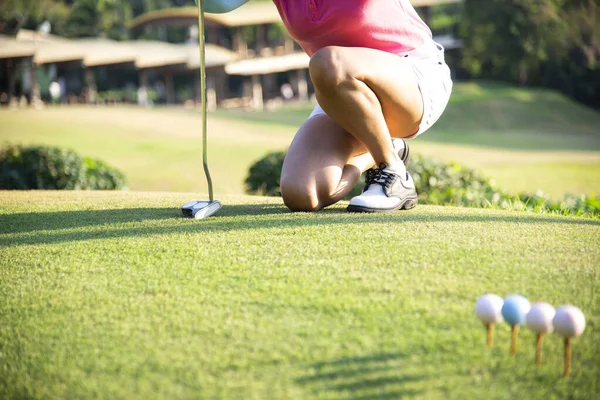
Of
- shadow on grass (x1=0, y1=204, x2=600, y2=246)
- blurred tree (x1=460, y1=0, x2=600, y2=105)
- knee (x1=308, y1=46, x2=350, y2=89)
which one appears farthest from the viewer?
blurred tree (x1=460, y1=0, x2=600, y2=105)

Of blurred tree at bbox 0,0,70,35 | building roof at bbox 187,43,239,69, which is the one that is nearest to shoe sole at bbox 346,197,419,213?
building roof at bbox 187,43,239,69

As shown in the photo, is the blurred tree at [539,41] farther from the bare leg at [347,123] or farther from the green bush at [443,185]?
the bare leg at [347,123]

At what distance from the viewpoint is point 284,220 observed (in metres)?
3.20

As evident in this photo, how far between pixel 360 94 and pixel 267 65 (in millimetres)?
32445

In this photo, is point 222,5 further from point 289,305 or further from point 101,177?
point 101,177

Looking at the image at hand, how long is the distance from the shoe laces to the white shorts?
35cm

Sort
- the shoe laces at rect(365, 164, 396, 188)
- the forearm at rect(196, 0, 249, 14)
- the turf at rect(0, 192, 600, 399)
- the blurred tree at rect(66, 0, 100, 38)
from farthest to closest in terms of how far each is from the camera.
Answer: the blurred tree at rect(66, 0, 100, 38) < the forearm at rect(196, 0, 249, 14) < the shoe laces at rect(365, 164, 396, 188) < the turf at rect(0, 192, 600, 399)

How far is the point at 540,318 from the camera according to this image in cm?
153

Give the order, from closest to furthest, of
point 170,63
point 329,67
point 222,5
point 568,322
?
point 568,322 → point 329,67 → point 222,5 → point 170,63

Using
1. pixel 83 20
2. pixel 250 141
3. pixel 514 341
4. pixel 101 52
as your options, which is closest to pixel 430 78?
pixel 514 341

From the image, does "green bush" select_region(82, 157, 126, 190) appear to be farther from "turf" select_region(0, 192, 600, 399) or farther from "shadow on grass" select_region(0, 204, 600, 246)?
"turf" select_region(0, 192, 600, 399)

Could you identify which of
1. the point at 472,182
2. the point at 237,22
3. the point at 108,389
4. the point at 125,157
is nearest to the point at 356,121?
the point at 108,389

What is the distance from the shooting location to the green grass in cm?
1327

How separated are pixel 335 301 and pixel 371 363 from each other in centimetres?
39
